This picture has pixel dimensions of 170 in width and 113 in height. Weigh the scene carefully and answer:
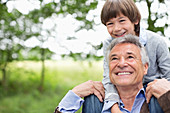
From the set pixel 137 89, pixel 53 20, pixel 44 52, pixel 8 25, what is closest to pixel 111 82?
pixel 137 89

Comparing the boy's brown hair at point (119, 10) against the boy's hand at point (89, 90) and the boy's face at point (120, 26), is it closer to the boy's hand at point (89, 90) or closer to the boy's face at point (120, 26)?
the boy's face at point (120, 26)

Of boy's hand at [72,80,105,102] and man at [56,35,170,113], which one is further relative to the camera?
boy's hand at [72,80,105,102]

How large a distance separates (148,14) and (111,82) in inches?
83.8

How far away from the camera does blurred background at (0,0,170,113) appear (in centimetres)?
484

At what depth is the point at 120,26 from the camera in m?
2.32

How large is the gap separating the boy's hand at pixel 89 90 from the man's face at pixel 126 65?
0.21 m

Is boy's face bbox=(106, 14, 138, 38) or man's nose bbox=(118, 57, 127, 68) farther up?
boy's face bbox=(106, 14, 138, 38)

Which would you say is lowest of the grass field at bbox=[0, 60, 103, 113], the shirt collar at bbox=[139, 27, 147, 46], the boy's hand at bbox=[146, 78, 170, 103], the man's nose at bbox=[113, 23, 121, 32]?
the grass field at bbox=[0, 60, 103, 113]

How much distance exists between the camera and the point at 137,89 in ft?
7.36

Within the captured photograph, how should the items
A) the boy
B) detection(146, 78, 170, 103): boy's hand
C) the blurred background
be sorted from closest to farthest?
detection(146, 78, 170, 103): boy's hand → the boy → the blurred background

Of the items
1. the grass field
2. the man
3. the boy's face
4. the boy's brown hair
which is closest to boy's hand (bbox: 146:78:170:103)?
the man

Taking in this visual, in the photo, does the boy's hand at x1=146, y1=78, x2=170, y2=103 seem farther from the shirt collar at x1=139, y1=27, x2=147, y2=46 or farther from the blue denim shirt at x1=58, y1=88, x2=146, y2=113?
the shirt collar at x1=139, y1=27, x2=147, y2=46

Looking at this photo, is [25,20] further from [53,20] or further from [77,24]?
[77,24]

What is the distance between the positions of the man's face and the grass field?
5.37m
